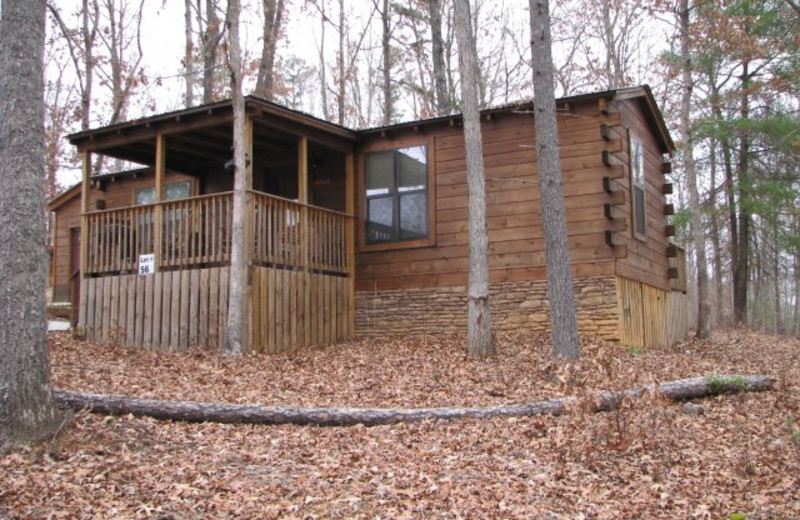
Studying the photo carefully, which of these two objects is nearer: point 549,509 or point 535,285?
A: point 549,509

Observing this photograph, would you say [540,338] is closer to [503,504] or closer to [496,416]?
[496,416]

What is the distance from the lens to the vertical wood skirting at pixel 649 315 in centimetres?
1259

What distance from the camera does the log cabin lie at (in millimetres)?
12141

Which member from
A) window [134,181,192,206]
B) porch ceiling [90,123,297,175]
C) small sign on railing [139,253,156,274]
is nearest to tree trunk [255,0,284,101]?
window [134,181,192,206]

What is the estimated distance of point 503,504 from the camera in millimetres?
5035

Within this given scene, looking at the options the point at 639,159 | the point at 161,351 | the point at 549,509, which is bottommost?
the point at 549,509

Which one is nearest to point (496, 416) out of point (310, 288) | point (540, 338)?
point (540, 338)

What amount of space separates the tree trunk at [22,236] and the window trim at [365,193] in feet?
27.3

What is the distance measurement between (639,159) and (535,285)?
151 inches

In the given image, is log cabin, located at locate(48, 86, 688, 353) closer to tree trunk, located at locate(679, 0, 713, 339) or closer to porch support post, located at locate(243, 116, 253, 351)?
porch support post, located at locate(243, 116, 253, 351)

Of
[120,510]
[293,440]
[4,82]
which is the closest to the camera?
[120,510]

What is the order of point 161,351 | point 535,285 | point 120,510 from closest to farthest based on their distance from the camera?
point 120,510
point 161,351
point 535,285

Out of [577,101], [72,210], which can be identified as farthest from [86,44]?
[577,101]

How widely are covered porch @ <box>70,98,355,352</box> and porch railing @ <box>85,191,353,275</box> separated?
0.06ft
